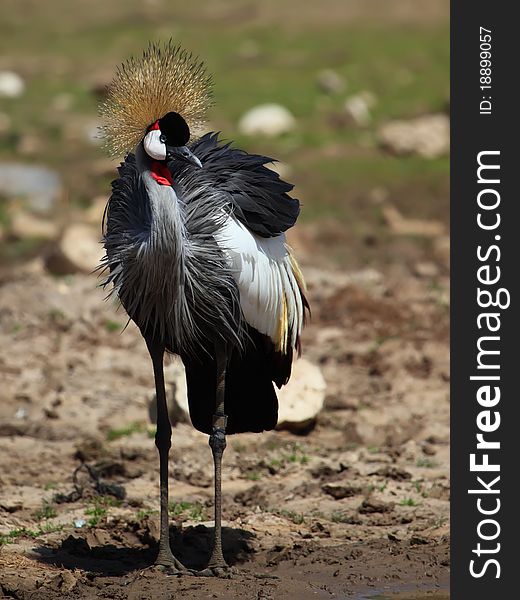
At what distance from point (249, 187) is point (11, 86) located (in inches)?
730

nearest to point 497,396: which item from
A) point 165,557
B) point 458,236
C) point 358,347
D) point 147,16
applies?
point 458,236

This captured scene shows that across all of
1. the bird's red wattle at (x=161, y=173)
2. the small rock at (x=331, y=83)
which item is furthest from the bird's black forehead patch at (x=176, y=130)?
the small rock at (x=331, y=83)

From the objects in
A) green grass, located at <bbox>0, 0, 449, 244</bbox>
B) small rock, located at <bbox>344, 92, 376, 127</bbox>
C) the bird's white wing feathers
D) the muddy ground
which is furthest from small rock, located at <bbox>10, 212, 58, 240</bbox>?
the bird's white wing feathers

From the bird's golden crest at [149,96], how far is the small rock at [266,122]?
516 inches

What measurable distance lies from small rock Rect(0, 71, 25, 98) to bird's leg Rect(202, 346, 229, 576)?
18.1 m

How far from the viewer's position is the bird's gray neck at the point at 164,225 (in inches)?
205

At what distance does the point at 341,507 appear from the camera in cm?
665

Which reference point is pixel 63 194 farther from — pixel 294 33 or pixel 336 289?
pixel 294 33

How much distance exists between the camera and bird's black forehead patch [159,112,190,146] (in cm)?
533

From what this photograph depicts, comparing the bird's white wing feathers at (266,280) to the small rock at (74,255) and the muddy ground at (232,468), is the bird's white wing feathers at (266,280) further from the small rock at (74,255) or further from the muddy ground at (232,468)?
the small rock at (74,255)

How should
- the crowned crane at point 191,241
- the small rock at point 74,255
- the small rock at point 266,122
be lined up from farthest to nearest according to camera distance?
the small rock at point 266,122
the small rock at point 74,255
the crowned crane at point 191,241

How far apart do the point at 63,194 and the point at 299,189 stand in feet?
9.43

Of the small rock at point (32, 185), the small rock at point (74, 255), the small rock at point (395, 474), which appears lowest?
the small rock at point (395, 474)

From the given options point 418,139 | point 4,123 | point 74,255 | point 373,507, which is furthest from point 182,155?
point 4,123
